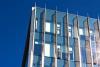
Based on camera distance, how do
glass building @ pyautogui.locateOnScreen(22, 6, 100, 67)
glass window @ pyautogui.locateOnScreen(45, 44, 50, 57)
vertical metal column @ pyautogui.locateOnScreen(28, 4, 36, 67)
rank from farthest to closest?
1. glass window @ pyautogui.locateOnScreen(45, 44, 50, 57)
2. glass building @ pyautogui.locateOnScreen(22, 6, 100, 67)
3. vertical metal column @ pyautogui.locateOnScreen(28, 4, 36, 67)

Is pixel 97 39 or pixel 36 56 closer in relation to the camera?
pixel 36 56

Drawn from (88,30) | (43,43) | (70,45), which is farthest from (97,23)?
(43,43)

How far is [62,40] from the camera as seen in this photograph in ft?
149

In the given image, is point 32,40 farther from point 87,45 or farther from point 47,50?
point 87,45

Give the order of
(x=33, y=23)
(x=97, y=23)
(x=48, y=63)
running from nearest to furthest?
(x=48, y=63), (x=33, y=23), (x=97, y=23)

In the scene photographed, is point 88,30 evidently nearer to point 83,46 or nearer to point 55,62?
point 83,46

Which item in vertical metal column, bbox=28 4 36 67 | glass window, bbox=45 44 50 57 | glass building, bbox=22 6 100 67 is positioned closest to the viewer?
vertical metal column, bbox=28 4 36 67

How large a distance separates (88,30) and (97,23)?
2.06m

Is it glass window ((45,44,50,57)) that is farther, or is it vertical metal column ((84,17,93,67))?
vertical metal column ((84,17,93,67))

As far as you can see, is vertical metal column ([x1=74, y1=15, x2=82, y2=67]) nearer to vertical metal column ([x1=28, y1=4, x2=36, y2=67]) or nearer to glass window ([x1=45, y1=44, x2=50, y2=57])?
glass window ([x1=45, y1=44, x2=50, y2=57])

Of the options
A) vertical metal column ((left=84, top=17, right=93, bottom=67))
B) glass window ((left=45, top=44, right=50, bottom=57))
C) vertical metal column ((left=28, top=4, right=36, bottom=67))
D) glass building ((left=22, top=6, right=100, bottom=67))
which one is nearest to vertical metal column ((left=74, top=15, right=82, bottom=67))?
glass building ((left=22, top=6, right=100, bottom=67))

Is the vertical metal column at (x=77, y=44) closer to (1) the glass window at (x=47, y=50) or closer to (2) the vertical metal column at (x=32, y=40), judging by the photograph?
(1) the glass window at (x=47, y=50)

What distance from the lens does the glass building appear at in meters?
43.3

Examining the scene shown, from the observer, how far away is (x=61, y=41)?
45312 millimetres
